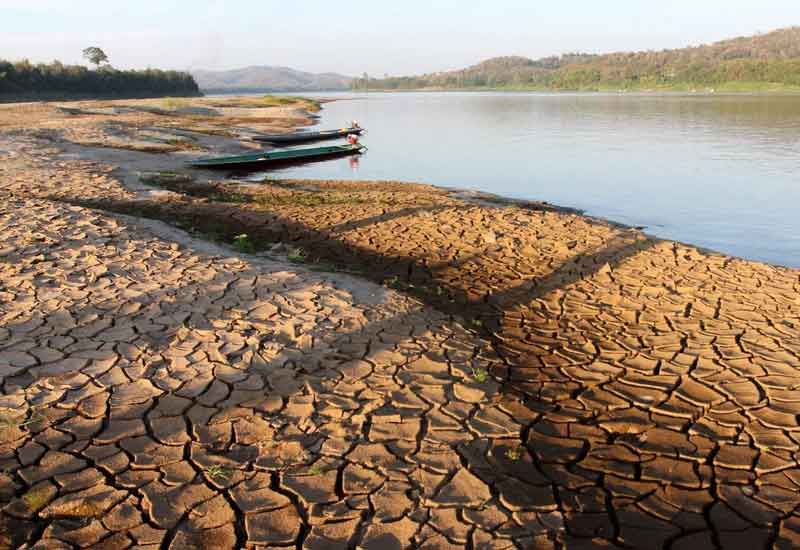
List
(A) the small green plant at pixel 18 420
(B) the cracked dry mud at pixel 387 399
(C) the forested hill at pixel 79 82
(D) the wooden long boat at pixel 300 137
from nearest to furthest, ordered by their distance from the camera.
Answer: (B) the cracked dry mud at pixel 387 399, (A) the small green plant at pixel 18 420, (D) the wooden long boat at pixel 300 137, (C) the forested hill at pixel 79 82

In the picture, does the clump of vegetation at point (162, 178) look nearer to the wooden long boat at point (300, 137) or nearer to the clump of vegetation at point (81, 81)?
the wooden long boat at point (300, 137)

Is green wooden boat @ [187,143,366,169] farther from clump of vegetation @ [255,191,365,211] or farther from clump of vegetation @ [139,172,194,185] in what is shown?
clump of vegetation @ [255,191,365,211]

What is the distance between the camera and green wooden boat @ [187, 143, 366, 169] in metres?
17.5

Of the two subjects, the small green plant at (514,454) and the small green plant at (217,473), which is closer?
the small green plant at (217,473)

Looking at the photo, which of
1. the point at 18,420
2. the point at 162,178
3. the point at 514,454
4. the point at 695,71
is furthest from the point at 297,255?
the point at 695,71

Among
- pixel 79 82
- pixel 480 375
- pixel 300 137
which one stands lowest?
pixel 480 375

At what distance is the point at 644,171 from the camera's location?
869 inches

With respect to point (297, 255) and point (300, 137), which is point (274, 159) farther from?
point (297, 255)

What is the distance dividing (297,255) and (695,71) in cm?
12380

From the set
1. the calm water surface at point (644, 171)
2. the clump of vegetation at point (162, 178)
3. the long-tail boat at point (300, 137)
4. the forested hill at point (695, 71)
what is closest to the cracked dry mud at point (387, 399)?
the clump of vegetation at point (162, 178)

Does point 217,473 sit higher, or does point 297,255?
point 297,255

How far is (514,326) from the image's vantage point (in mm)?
6148

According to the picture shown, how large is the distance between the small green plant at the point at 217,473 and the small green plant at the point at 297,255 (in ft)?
14.7

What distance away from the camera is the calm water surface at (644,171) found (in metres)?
14.3
